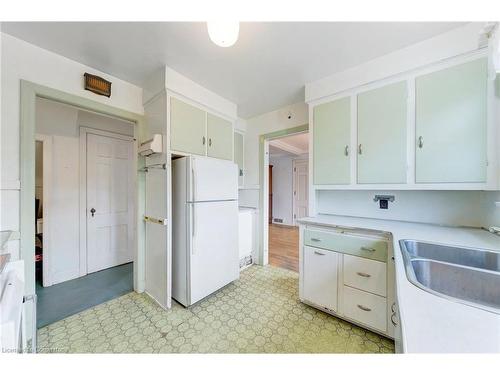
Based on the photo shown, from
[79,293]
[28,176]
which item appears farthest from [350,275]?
[79,293]

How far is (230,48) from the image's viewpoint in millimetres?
1623

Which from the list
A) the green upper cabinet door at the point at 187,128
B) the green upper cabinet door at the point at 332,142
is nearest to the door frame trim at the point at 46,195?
the green upper cabinet door at the point at 187,128

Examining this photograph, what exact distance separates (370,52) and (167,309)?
9.95 ft

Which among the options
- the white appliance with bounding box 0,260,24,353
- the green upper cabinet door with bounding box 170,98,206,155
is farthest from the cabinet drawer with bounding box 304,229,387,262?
the white appliance with bounding box 0,260,24,353

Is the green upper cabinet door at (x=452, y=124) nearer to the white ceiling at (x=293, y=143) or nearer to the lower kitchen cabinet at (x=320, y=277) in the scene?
the lower kitchen cabinet at (x=320, y=277)

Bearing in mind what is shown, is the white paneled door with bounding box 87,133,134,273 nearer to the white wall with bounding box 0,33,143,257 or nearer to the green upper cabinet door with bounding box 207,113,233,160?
the white wall with bounding box 0,33,143,257

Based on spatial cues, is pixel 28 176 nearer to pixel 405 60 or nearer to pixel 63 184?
pixel 63 184

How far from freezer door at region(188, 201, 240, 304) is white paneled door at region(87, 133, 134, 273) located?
1.73 metres

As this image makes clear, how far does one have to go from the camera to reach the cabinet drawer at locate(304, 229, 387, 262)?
153 centimetres

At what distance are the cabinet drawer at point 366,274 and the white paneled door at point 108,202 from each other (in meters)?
3.07

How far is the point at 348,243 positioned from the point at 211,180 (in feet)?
4.77

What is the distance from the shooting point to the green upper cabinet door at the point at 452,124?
1410 millimetres
